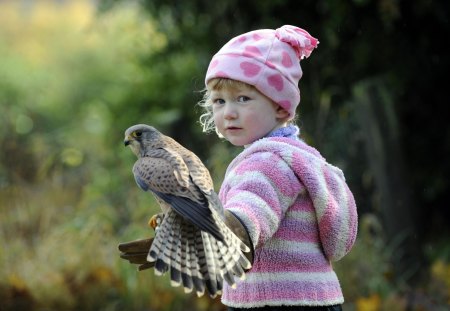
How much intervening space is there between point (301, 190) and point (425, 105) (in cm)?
482

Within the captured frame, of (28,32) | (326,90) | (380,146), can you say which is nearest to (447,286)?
(380,146)

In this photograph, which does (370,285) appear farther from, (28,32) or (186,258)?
(28,32)

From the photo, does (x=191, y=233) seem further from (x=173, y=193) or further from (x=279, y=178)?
(x=279, y=178)

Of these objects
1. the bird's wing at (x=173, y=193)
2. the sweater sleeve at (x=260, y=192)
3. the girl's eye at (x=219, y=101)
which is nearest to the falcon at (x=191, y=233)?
the bird's wing at (x=173, y=193)

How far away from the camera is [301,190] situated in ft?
9.28

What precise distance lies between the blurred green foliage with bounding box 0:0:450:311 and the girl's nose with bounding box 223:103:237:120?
2.75 metres

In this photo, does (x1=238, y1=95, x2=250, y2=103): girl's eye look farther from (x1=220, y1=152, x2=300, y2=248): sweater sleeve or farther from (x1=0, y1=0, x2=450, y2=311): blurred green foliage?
(x1=0, y1=0, x2=450, y2=311): blurred green foliage

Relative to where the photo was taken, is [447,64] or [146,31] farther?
[146,31]

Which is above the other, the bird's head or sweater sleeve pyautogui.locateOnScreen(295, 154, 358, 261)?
the bird's head

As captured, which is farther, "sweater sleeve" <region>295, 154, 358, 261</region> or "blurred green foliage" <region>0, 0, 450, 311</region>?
"blurred green foliage" <region>0, 0, 450, 311</region>

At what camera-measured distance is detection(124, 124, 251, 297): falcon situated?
236 cm

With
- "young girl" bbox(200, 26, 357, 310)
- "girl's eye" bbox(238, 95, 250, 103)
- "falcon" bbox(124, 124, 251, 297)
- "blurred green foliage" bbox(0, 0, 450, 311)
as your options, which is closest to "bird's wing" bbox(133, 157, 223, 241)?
"falcon" bbox(124, 124, 251, 297)

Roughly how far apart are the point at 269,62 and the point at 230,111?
210 mm

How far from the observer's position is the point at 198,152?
305 inches
